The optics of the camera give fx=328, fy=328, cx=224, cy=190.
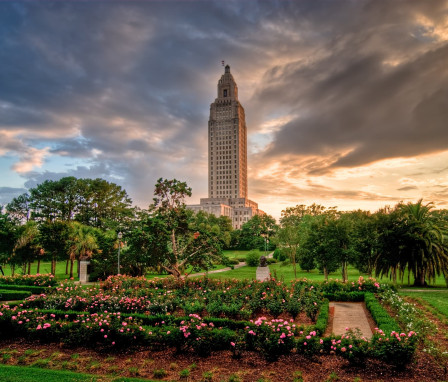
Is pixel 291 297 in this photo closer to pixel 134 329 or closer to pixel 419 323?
pixel 419 323

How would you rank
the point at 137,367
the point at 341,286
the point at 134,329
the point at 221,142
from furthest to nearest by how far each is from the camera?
the point at 221,142, the point at 341,286, the point at 134,329, the point at 137,367

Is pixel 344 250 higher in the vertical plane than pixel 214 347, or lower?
higher

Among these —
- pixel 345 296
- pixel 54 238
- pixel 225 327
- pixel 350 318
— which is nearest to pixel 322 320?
pixel 350 318

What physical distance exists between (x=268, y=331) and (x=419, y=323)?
4210 millimetres

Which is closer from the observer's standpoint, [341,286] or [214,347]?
[214,347]

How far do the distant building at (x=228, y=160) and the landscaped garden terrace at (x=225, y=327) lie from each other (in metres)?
120

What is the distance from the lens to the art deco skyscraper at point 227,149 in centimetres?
13788

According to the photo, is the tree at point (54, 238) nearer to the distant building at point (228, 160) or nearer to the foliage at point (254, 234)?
the foliage at point (254, 234)

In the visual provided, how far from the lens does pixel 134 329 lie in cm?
789

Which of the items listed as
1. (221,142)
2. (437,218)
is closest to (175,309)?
(437,218)

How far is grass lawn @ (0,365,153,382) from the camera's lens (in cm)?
606

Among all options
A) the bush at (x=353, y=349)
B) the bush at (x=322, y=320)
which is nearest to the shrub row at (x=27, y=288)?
the bush at (x=322, y=320)

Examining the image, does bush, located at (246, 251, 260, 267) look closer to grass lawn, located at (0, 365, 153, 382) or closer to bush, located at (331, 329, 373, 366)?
bush, located at (331, 329, 373, 366)

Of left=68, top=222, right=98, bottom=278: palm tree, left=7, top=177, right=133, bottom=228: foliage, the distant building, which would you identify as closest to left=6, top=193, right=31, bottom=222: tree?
left=7, top=177, right=133, bottom=228: foliage
